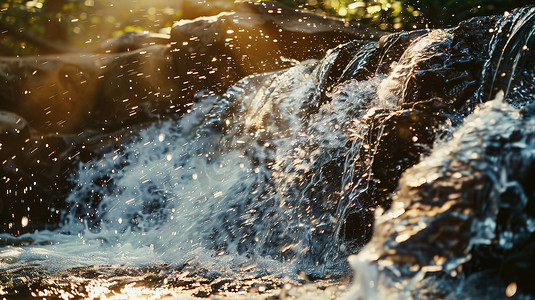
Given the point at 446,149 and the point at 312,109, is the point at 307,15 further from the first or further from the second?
the point at 446,149

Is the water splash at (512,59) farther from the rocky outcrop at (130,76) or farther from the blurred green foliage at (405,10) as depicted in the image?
the rocky outcrop at (130,76)

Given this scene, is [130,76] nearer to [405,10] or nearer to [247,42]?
[247,42]

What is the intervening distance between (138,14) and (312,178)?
4.80m

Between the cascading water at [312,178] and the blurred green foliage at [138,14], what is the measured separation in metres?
1.75

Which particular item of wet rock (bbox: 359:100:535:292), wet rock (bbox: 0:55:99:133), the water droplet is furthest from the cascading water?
wet rock (bbox: 0:55:99:133)

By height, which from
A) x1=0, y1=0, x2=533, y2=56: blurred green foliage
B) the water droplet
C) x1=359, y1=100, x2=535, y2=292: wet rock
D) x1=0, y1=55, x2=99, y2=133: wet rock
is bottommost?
the water droplet

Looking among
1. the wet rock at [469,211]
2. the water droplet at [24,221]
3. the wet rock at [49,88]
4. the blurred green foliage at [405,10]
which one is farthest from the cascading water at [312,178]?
the blurred green foliage at [405,10]

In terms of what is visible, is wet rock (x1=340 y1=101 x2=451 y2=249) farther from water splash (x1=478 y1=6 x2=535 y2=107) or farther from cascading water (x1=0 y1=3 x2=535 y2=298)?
water splash (x1=478 y1=6 x2=535 y2=107)

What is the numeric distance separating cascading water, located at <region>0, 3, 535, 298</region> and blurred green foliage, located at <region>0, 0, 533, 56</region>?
1747mm

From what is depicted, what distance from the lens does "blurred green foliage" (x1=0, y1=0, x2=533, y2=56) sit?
555cm

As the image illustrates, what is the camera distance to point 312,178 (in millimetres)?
3260

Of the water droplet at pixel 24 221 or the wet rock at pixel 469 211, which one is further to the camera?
the water droplet at pixel 24 221

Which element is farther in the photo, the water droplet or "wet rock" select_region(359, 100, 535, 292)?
the water droplet

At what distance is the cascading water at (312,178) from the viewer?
5.64 ft
